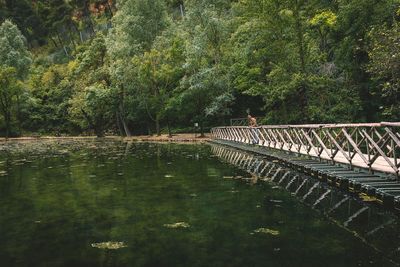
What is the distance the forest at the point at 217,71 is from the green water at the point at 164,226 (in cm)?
1134

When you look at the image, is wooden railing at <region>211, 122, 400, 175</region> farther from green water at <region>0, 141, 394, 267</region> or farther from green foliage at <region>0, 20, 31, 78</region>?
green foliage at <region>0, 20, 31, 78</region>

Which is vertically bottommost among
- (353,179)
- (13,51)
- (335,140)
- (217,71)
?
(353,179)

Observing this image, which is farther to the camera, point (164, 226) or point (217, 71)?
point (217, 71)

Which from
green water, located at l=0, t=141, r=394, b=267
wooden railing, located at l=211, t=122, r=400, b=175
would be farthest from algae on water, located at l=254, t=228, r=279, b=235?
wooden railing, located at l=211, t=122, r=400, b=175

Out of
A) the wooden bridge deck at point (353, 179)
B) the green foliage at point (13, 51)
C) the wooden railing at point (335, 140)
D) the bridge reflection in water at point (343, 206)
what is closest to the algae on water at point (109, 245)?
the bridge reflection in water at point (343, 206)

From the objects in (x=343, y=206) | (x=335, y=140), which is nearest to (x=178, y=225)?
(x=343, y=206)

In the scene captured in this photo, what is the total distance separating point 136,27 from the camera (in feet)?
154

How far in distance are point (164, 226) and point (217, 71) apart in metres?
31.9

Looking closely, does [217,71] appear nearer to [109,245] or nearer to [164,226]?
[164,226]

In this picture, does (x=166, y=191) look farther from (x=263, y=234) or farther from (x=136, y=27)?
(x=136, y=27)

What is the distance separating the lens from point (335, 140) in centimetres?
1467

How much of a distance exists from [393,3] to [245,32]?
11481 mm

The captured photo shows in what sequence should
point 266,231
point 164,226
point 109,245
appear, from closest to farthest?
point 109,245 < point 266,231 < point 164,226

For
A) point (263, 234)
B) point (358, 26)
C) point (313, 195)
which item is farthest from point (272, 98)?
point (263, 234)
